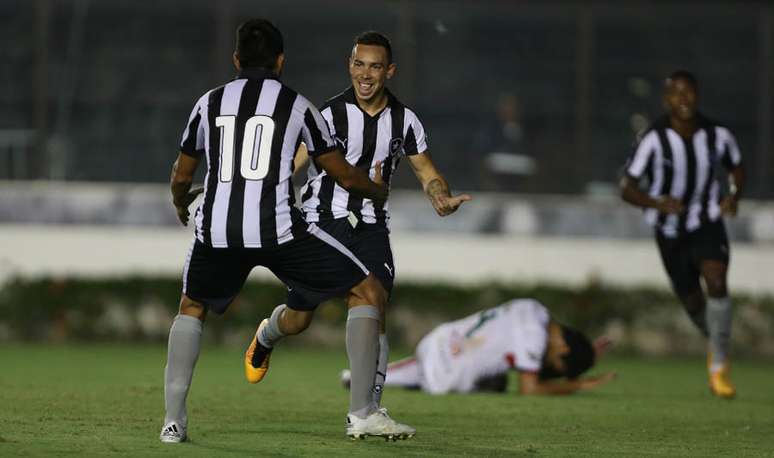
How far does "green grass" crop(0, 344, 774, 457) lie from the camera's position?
7.99 metres

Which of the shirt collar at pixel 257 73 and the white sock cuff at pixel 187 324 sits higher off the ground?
the shirt collar at pixel 257 73

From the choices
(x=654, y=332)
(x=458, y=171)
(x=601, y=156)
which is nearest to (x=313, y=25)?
(x=458, y=171)

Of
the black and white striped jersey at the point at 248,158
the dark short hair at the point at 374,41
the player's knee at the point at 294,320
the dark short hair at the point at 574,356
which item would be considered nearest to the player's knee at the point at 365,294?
the player's knee at the point at 294,320

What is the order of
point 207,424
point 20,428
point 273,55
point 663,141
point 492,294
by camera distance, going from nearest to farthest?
point 273,55, point 20,428, point 207,424, point 663,141, point 492,294

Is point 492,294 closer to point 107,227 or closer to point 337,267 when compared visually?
point 107,227

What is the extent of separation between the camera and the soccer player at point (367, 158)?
901cm

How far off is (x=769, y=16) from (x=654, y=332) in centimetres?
391

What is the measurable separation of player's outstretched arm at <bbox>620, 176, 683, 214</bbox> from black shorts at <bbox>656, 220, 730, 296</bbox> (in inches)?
10.5

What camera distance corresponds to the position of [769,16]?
18234 mm

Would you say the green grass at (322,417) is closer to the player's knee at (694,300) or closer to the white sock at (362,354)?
the white sock at (362,354)

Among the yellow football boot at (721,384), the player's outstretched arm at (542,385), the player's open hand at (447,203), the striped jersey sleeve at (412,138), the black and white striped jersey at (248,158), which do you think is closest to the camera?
the black and white striped jersey at (248,158)

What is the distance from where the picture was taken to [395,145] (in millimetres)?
9172

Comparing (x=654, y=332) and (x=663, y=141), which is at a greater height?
(x=663, y=141)

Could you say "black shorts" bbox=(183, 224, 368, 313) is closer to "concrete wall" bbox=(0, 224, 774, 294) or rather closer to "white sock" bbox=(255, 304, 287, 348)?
"white sock" bbox=(255, 304, 287, 348)
